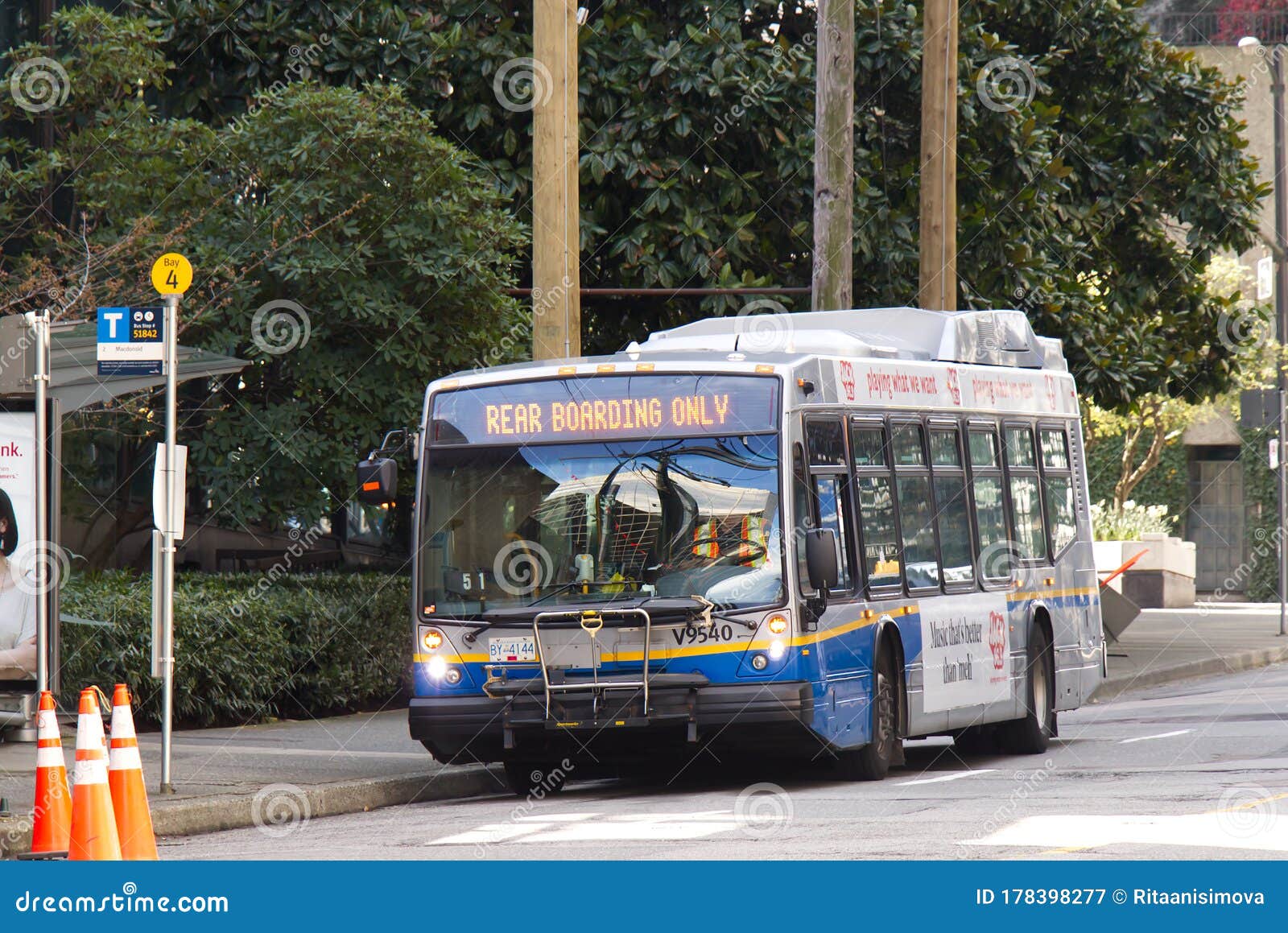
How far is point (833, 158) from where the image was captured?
712 inches

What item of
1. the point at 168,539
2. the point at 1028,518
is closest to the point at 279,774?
the point at 168,539

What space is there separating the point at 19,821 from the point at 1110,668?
16.2 meters

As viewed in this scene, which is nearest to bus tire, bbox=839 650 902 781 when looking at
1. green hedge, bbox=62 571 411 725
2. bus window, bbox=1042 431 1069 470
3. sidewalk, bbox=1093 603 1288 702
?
bus window, bbox=1042 431 1069 470

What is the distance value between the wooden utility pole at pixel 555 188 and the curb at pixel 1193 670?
777cm

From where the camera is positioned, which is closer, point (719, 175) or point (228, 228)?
point (228, 228)

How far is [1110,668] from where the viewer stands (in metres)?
23.5

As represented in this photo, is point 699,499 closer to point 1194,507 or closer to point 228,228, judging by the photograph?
point 228,228

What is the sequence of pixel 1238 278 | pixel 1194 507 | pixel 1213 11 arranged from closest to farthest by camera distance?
pixel 1238 278, pixel 1194 507, pixel 1213 11

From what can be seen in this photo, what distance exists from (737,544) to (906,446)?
2159mm

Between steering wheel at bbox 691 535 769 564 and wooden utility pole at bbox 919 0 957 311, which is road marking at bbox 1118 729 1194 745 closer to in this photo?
steering wheel at bbox 691 535 769 564

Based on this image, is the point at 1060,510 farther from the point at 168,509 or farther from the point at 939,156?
the point at 168,509

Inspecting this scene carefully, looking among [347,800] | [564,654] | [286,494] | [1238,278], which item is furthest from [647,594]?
[1238,278]

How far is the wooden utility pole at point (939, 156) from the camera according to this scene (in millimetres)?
19312

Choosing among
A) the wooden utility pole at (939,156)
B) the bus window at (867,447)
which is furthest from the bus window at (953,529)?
the wooden utility pole at (939,156)
